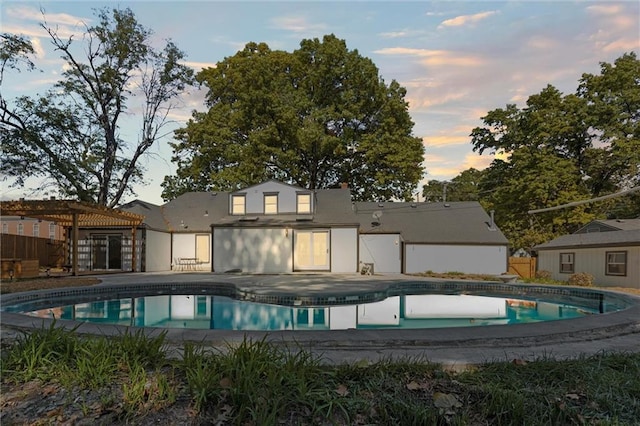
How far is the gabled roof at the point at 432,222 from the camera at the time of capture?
22.6 meters

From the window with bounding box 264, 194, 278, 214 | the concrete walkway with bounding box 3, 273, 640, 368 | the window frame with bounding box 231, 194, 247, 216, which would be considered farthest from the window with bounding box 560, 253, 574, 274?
the window frame with bounding box 231, 194, 247, 216

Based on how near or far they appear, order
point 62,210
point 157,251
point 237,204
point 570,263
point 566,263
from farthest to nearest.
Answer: point 237,204
point 157,251
point 566,263
point 570,263
point 62,210

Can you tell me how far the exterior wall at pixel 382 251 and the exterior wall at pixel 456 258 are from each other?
56 cm

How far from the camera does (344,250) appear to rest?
21.4m

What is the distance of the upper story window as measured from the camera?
2288cm

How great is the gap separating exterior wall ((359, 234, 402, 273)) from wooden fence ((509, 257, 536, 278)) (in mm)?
6512

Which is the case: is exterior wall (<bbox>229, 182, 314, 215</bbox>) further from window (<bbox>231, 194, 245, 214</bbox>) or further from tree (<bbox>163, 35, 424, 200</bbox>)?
tree (<bbox>163, 35, 424, 200</bbox>)

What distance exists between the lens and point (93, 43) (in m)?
24.8

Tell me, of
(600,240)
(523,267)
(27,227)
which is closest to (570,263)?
(600,240)

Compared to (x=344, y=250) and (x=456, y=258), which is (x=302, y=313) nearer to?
(x=344, y=250)

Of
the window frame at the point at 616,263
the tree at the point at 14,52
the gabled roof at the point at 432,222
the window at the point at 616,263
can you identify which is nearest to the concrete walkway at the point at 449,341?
the window frame at the point at 616,263

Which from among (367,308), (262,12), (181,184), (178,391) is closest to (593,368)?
(178,391)

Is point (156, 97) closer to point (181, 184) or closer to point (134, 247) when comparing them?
point (181, 184)

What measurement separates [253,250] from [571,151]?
74.4 feet
